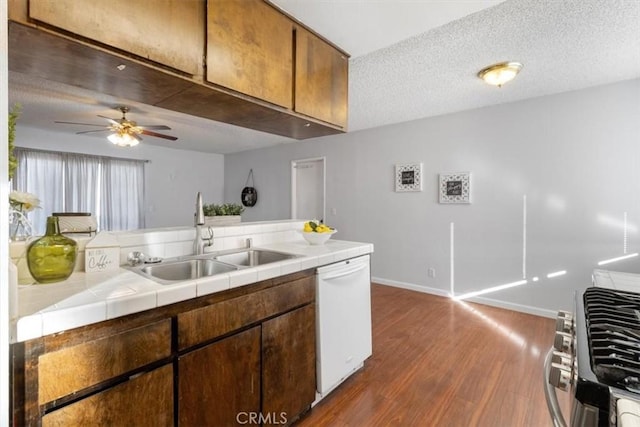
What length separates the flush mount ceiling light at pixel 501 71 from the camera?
2.38 metres

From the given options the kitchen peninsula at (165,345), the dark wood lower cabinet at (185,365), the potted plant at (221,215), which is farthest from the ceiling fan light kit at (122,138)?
the dark wood lower cabinet at (185,365)

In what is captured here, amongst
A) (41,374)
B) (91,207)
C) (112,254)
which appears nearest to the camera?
(41,374)

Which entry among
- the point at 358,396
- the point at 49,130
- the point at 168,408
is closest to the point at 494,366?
the point at 358,396

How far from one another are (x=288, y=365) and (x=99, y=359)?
2.86 ft

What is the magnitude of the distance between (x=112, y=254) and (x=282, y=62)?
4.38ft

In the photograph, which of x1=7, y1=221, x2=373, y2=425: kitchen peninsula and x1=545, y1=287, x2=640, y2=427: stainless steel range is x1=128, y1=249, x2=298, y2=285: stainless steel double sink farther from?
x1=545, y1=287, x2=640, y2=427: stainless steel range

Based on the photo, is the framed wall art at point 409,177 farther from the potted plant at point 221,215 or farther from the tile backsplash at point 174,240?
the potted plant at point 221,215

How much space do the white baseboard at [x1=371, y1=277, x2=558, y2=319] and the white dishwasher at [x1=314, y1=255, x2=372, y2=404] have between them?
2135 mm

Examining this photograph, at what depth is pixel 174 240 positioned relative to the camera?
1699mm

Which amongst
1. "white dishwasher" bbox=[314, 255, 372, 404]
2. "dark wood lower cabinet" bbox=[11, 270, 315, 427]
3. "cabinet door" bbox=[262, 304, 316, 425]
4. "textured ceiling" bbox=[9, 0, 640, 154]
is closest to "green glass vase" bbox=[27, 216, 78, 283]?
"dark wood lower cabinet" bbox=[11, 270, 315, 427]

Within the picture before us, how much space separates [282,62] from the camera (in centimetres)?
164

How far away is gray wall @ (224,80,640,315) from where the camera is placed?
2.80 metres

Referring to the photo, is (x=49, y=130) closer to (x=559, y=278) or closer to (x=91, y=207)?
(x=91, y=207)

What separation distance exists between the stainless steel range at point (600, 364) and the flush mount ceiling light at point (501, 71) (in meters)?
2.06
